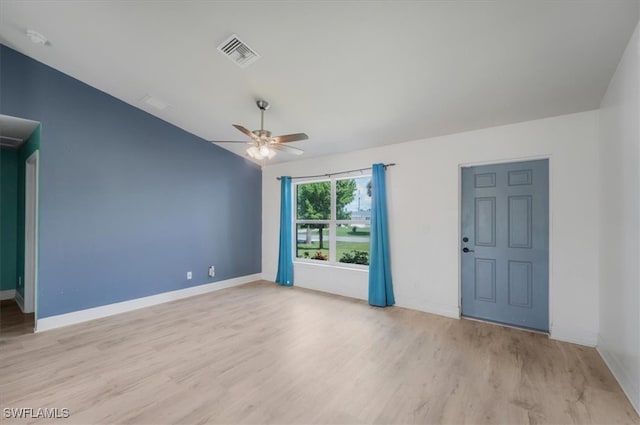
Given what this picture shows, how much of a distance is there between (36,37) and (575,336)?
6568mm

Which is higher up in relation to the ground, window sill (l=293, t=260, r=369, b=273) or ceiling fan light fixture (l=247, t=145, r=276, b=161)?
ceiling fan light fixture (l=247, t=145, r=276, b=161)

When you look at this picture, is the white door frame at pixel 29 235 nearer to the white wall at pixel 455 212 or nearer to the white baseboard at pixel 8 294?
the white baseboard at pixel 8 294

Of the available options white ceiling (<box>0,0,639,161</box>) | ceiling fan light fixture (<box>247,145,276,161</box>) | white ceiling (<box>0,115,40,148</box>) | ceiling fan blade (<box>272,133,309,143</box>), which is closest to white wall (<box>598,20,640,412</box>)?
white ceiling (<box>0,0,639,161</box>)

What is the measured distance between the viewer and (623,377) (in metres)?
2.18

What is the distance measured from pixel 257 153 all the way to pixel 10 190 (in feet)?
15.3

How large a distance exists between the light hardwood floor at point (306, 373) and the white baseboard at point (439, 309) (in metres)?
0.13

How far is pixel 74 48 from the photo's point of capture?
2.96 metres

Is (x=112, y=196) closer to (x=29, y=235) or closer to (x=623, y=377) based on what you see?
(x=29, y=235)

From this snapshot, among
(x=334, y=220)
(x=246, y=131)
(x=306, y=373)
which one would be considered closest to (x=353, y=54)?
(x=246, y=131)

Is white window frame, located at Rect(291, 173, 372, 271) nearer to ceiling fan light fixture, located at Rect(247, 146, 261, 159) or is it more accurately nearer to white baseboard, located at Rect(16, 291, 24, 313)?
ceiling fan light fixture, located at Rect(247, 146, 261, 159)

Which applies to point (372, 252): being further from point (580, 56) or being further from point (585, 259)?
point (580, 56)

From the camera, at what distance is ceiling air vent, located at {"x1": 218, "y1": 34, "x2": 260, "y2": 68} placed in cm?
252

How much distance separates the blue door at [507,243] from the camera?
3.26m

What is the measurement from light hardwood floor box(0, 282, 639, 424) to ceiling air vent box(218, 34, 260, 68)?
2959 mm
